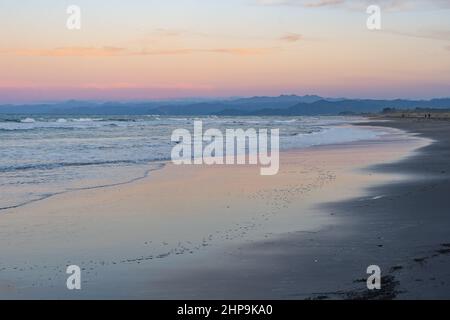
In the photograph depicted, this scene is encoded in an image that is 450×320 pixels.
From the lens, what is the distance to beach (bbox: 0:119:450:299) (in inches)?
261

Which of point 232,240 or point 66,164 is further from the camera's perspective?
point 66,164

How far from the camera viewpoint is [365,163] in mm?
22312

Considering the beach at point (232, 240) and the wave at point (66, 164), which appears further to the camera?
the wave at point (66, 164)

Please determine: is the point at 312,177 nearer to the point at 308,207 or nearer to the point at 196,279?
the point at 308,207

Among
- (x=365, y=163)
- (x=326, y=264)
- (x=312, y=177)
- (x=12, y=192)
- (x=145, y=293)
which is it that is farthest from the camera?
(x=365, y=163)

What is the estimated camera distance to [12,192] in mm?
14352

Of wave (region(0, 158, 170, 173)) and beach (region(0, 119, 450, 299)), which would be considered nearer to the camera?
beach (region(0, 119, 450, 299))

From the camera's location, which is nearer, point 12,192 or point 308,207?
point 308,207

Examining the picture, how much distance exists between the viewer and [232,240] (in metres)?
9.17

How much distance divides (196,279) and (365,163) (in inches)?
642

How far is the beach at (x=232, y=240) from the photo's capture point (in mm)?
6617

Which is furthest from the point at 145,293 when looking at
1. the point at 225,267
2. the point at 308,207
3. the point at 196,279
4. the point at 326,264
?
the point at 308,207

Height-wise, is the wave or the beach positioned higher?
the wave
